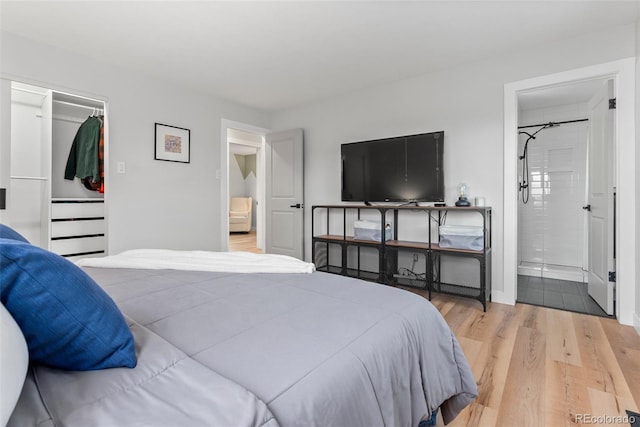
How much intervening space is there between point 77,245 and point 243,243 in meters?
3.49

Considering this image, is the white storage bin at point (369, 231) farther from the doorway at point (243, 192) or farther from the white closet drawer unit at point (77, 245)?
the doorway at point (243, 192)

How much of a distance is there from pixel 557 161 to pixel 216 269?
4.39m

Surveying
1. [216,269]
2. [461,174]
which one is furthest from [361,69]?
[216,269]

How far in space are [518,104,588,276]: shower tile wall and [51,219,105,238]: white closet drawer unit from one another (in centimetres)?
533

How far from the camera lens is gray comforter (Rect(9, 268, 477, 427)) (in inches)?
23.4

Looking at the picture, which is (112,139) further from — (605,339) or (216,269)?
(605,339)

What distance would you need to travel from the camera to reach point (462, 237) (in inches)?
117

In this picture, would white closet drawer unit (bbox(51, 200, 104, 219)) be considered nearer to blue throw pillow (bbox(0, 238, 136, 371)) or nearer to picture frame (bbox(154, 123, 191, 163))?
picture frame (bbox(154, 123, 191, 163))

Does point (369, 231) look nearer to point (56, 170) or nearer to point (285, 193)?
point (285, 193)

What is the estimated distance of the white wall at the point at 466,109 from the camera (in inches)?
107

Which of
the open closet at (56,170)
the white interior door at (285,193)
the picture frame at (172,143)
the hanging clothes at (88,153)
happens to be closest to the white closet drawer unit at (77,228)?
the open closet at (56,170)

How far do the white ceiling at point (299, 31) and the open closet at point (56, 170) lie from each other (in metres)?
0.79

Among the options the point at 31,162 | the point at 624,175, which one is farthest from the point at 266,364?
the point at 31,162

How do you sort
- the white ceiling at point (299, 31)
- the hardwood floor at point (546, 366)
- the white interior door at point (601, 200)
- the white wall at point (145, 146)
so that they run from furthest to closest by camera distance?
the white wall at point (145, 146), the white interior door at point (601, 200), the white ceiling at point (299, 31), the hardwood floor at point (546, 366)
